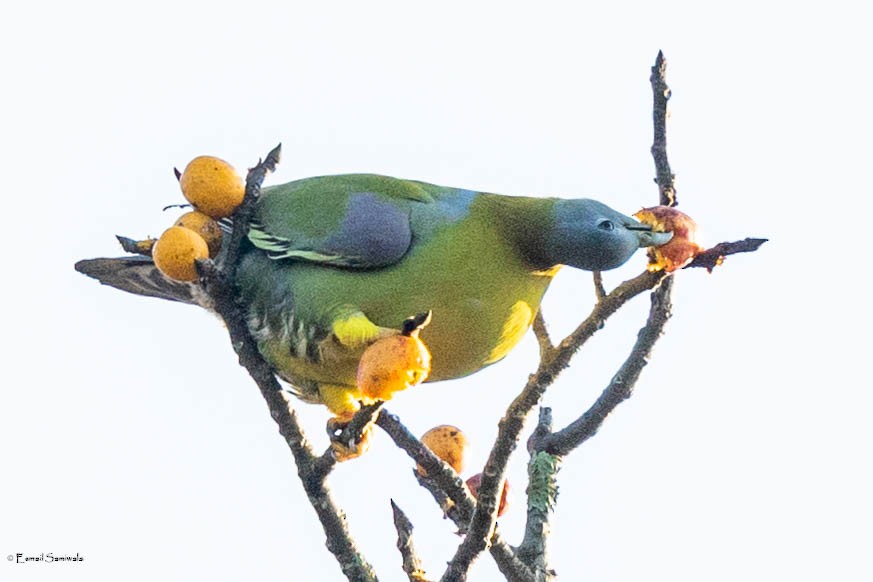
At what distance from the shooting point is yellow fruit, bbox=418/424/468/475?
4887 mm

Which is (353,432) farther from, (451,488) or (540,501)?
(540,501)

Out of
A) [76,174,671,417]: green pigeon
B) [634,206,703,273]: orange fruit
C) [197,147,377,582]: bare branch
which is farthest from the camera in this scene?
[76,174,671,417]: green pigeon

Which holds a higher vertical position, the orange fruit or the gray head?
the gray head

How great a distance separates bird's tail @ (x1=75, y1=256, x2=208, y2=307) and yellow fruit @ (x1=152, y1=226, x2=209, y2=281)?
4.28ft

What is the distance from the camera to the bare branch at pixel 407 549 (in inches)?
176

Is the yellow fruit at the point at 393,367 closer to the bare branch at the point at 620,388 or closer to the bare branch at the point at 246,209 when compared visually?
the bare branch at the point at 246,209

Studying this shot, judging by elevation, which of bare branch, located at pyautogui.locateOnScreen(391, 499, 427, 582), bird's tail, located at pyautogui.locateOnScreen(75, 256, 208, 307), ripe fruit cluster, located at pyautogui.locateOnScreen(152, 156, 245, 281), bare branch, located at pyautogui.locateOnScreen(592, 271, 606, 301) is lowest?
bare branch, located at pyautogui.locateOnScreen(391, 499, 427, 582)

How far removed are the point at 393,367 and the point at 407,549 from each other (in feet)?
3.56

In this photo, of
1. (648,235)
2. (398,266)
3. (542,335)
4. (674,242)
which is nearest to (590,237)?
(648,235)

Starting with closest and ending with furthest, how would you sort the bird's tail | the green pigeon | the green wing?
1. the green pigeon
2. the green wing
3. the bird's tail

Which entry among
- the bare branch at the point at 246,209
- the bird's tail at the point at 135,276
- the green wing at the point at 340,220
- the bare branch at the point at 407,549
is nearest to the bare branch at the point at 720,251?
the green wing at the point at 340,220

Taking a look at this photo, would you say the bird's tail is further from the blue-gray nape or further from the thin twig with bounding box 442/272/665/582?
the thin twig with bounding box 442/272/665/582

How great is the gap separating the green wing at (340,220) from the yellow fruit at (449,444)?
79 cm

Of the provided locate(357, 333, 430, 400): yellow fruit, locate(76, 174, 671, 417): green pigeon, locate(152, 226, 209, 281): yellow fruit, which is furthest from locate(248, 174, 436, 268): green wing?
locate(357, 333, 430, 400): yellow fruit
